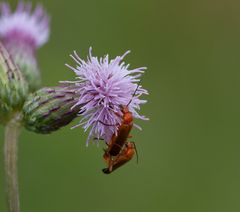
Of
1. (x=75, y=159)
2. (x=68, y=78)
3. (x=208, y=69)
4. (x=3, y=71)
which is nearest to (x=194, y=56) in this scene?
(x=208, y=69)

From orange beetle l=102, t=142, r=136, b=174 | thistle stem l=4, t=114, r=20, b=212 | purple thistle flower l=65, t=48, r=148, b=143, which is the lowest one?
thistle stem l=4, t=114, r=20, b=212

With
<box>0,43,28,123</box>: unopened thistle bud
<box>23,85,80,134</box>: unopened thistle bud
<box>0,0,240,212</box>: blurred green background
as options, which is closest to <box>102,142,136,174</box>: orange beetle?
<box>23,85,80,134</box>: unopened thistle bud

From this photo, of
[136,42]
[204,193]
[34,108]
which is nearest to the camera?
[34,108]

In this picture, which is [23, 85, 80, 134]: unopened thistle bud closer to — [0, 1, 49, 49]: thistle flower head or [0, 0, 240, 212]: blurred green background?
[0, 1, 49, 49]: thistle flower head

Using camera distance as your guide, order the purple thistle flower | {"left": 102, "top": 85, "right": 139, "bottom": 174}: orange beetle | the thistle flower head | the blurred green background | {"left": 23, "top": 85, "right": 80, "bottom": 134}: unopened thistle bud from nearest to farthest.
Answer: {"left": 102, "top": 85, "right": 139, "bottom": 174}: orange beetle < the purple thistle flower < {"left": 23, "top": 85, "right": 80, "bottom": 134}: unopened thistle bud < the thistle flower head < the blurred green background

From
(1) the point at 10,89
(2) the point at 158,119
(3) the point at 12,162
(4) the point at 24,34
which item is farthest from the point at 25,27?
(2) the point at 158,119

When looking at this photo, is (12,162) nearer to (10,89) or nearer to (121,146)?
(10,89)

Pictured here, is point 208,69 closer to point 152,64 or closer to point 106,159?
point 152,64
